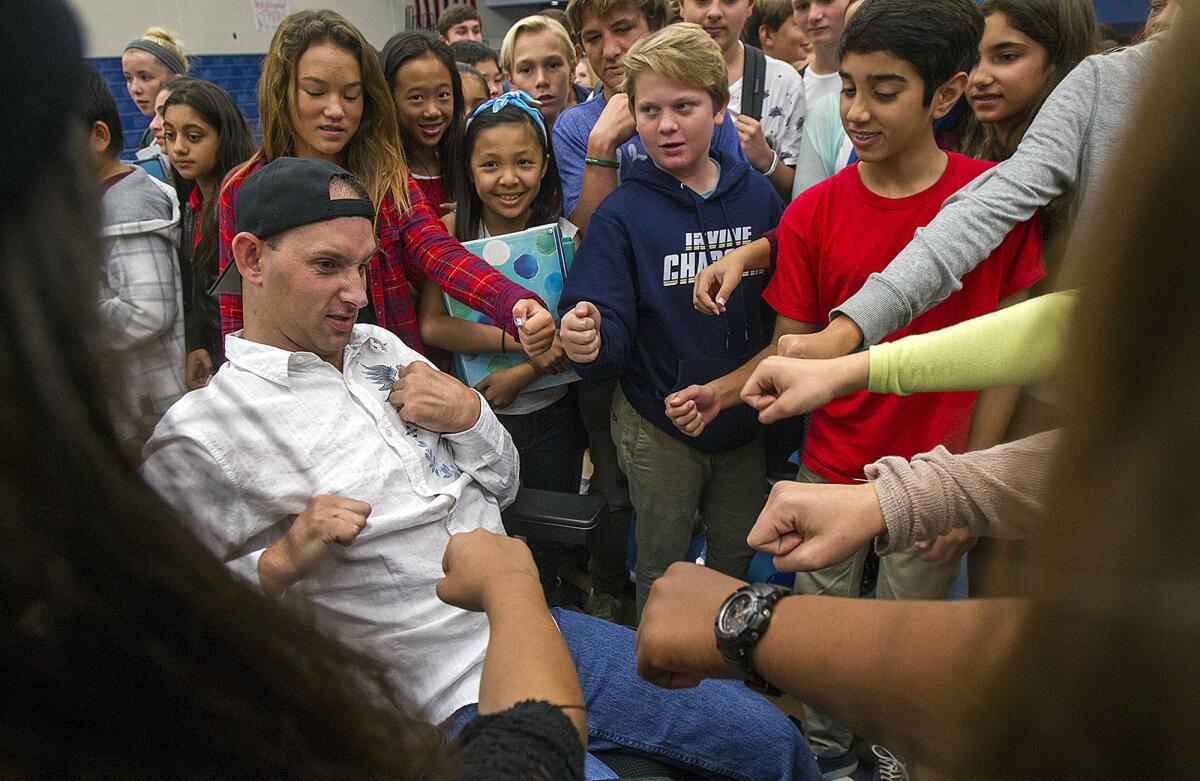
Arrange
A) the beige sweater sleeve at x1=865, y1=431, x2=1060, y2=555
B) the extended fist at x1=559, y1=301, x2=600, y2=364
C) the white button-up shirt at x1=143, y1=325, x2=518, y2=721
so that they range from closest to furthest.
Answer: the beige sweater sleeve at x1=865, y1=431, x2=1060, y2=555
the white button-up shirt at x1=143, y1=325, x2=518, y2=721
the extended fist at x1=559, y1=301, x2=600, y2=364

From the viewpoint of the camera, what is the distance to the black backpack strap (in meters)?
2.86

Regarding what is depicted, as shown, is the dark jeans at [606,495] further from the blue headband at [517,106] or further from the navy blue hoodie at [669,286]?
the blue headband at [517,106]

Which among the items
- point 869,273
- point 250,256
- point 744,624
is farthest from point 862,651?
point 250,256

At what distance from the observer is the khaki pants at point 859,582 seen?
1.92 metres

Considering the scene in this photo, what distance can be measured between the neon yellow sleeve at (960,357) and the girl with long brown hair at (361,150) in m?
1.04

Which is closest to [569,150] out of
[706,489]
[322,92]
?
[322,92]

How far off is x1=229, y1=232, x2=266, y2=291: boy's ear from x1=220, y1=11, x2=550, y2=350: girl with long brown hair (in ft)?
1.57

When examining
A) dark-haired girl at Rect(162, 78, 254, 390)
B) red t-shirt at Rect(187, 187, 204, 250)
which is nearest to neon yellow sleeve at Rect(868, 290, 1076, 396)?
dark-haired girl at Rect(162, 78, 254, 390)

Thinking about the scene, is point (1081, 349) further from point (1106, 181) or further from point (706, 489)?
point (706, 489)

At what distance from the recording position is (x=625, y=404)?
2.38 m

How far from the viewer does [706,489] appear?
→ 2436mm

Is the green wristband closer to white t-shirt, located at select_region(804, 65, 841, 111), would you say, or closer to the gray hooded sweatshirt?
white t-shirt, located at select_region(804, 65, 841, 111)

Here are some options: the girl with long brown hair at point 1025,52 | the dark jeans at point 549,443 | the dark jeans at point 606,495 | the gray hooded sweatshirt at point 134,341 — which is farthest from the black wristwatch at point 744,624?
the girl with long brown hair at point 1025,52

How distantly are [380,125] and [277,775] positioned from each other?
2.11m
